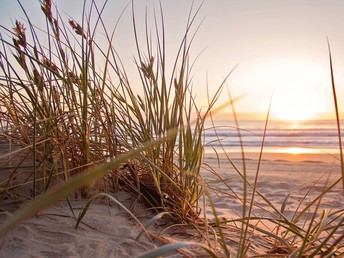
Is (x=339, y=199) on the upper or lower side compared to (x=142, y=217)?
lower

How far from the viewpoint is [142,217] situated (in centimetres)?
150

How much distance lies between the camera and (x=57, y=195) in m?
0.41

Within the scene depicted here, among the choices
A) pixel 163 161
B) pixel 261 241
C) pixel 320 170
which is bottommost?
pixel 320 170

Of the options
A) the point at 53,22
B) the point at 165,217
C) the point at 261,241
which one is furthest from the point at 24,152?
the point at 261,241

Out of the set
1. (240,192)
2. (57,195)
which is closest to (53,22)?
(57,195)

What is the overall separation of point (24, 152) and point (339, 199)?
257 centimetres

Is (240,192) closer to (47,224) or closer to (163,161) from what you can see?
(163,161)

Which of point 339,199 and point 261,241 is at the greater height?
point 261,241

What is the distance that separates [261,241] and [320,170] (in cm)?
435

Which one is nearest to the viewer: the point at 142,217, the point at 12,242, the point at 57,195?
the point at 57,195

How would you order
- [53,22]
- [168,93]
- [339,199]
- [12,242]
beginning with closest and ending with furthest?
[12,242] → [53,22] → [168,93] → [339,199]

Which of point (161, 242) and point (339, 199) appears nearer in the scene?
point (161, 242)

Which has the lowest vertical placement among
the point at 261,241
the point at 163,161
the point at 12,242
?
the point at 261,241

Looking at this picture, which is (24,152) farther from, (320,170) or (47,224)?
(320,170)
